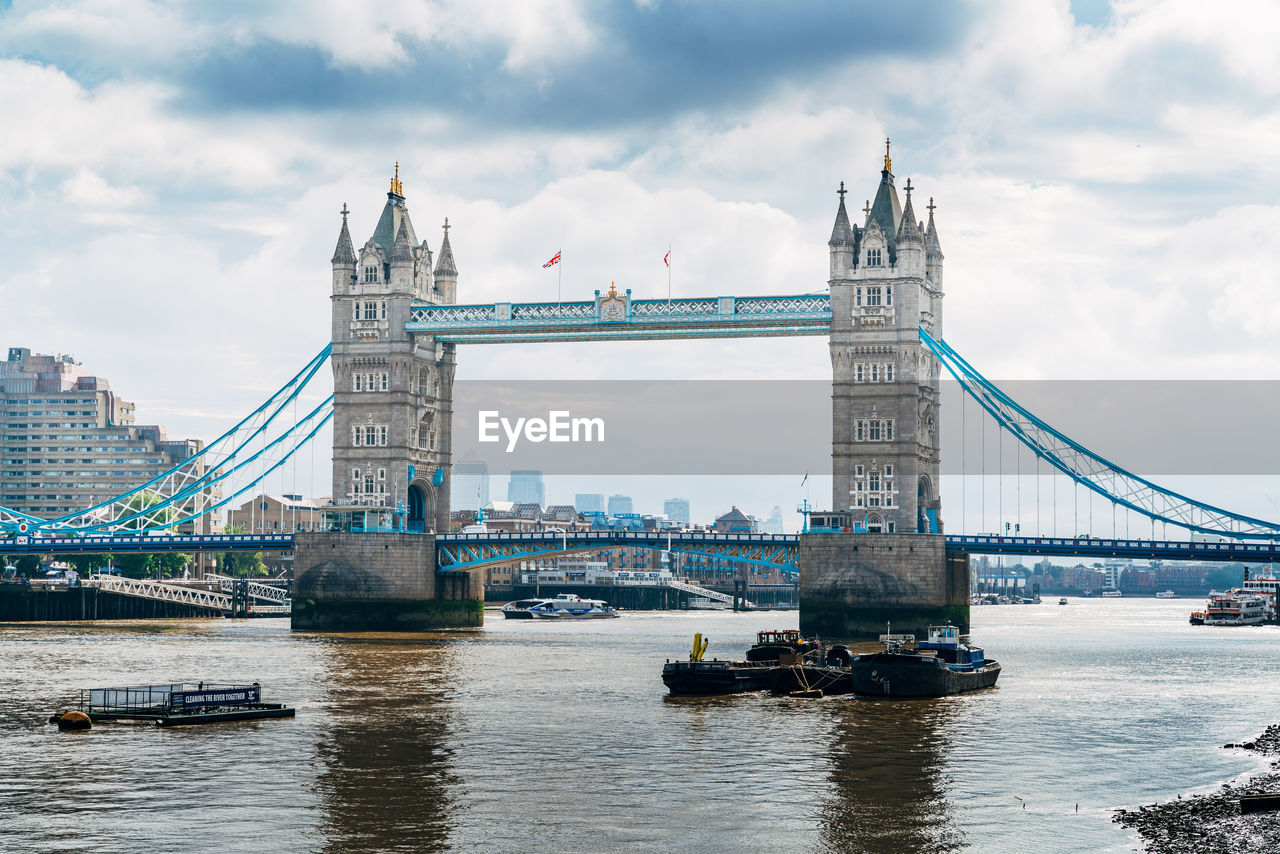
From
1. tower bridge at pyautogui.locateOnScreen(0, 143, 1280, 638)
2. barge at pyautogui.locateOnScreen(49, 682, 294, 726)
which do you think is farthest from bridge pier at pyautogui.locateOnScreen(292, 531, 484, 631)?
barge at pyautogui.locateOnScreen(49, 682, 294, 726)

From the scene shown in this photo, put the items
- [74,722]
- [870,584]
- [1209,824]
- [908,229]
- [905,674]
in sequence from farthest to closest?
[908,229], [870,584], [905,674], [74,722], [1209,824]

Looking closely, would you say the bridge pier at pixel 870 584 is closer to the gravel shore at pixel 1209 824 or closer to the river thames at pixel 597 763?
the river thames at pixel 597 763

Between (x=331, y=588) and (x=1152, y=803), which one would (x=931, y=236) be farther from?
(x=1152, y=803)

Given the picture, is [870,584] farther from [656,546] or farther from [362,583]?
[362,583]

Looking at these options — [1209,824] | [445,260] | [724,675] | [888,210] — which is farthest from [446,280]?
[1209,824]

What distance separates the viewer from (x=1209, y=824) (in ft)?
121

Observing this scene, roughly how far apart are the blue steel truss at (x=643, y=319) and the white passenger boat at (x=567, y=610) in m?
49.4

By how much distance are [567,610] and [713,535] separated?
182ft

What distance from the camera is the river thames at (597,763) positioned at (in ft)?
121

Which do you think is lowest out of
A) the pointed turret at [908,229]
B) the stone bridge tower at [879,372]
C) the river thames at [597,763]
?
the river thames at [597,763]

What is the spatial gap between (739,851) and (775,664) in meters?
41.0

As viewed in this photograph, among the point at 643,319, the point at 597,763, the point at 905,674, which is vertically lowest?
the point at 597,763

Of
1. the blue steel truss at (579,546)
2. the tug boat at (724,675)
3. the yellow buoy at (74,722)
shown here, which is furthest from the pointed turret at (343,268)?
the yellow buoy at (74,722)

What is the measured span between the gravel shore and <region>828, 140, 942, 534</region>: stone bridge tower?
3063 inches
